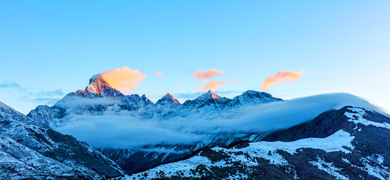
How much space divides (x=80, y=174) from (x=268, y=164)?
4817 inches

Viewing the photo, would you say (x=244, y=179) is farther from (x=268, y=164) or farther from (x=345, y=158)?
(x=345, y=158)

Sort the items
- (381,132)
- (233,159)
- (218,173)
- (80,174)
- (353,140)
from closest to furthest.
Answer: (218,173) < (233,159) < (353,140) < (381,132) < (80,174)

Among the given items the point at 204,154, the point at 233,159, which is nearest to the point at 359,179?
the point at 233,159

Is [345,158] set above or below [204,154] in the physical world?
below

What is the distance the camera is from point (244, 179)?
67.5 meters

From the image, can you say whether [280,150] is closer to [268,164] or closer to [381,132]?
[268,164]

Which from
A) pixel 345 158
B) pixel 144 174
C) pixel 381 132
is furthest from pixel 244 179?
pixel 381 132

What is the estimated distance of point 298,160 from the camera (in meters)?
90.5

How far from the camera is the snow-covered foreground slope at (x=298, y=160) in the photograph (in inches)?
2650

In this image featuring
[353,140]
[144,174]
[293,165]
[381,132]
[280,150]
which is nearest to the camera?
[144,174]

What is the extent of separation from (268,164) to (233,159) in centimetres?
1027

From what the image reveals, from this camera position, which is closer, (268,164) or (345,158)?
(268,164)

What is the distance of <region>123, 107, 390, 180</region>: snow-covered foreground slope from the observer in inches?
2650

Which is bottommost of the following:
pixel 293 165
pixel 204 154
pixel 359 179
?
pixel 359 179
